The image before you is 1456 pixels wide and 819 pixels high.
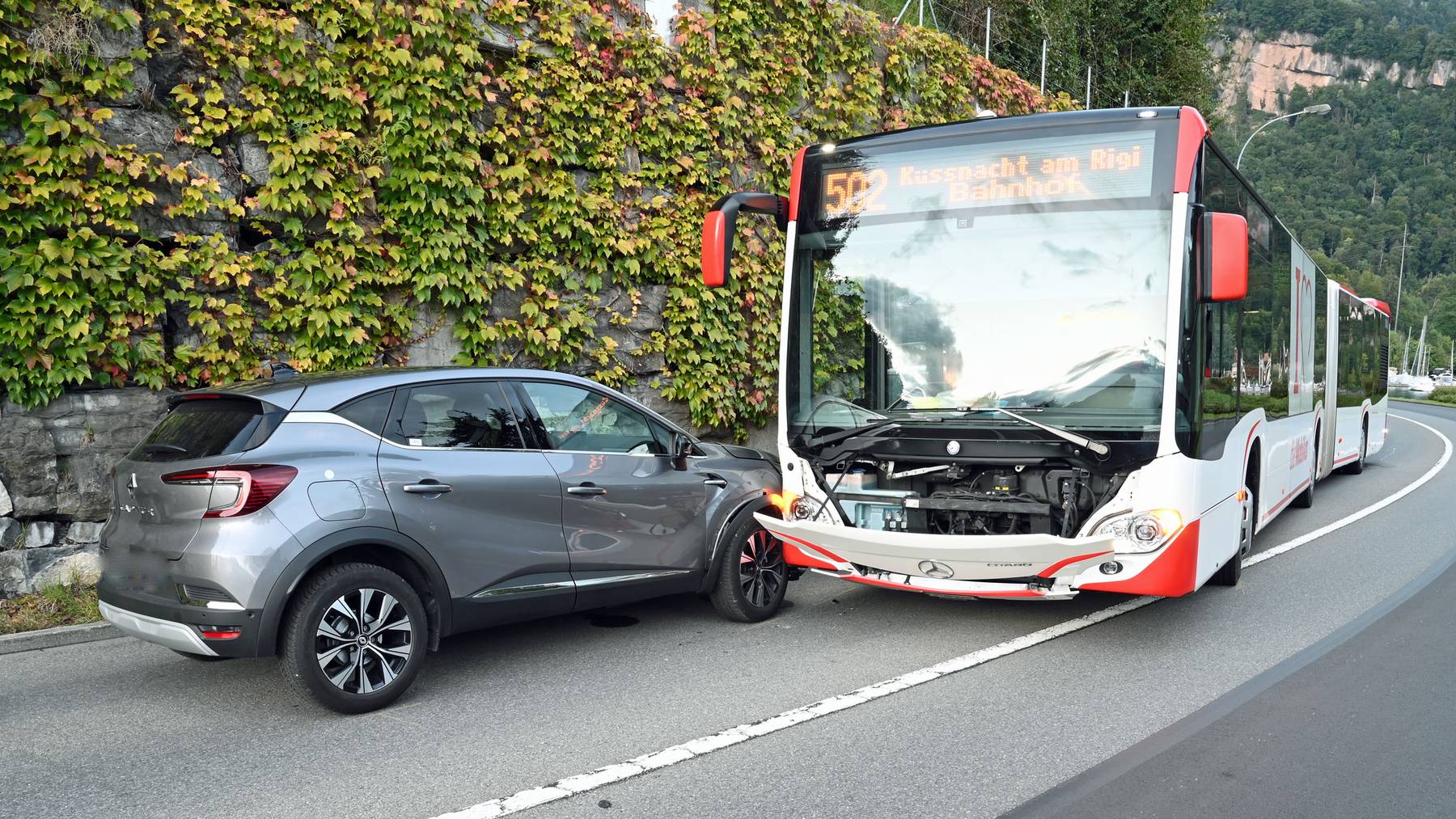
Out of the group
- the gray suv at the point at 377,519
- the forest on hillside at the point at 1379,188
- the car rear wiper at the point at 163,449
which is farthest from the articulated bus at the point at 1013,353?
the forest on hillside at the point at 1379,188

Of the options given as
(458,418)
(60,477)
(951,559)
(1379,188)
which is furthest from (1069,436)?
(1379,188)

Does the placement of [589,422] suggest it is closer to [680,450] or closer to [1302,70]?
[680,450]

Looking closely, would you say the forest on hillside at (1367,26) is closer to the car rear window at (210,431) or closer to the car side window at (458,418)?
the car side window at (458,418)

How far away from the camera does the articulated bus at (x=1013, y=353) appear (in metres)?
5.66

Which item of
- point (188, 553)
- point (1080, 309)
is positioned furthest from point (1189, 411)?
point (188, 553)

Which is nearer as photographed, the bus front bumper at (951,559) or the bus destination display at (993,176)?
the bus front bumper at (951,559)

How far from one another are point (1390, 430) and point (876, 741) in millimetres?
31093

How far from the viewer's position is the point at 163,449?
5086mm

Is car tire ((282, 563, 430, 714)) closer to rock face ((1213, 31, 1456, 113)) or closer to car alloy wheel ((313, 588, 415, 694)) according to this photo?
car alloy wheel ((313, 588, 415, 694))

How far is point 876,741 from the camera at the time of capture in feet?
15.0

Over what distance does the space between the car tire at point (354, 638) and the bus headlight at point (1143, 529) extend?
3.52 m

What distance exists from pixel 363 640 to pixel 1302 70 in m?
185

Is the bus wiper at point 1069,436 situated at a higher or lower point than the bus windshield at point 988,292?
lower

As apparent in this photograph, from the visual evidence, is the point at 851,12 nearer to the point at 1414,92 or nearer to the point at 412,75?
the point at 412,75
